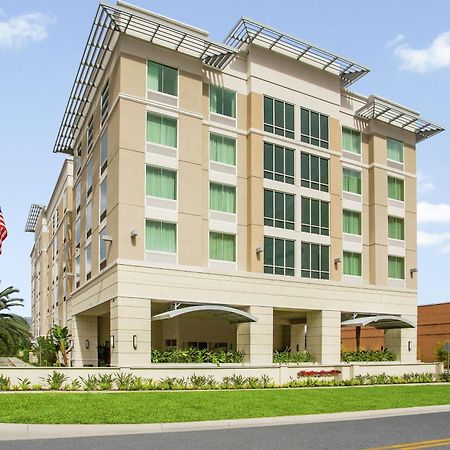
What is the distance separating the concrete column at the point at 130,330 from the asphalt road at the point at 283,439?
14.9m

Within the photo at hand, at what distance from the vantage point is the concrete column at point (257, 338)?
1476 inches

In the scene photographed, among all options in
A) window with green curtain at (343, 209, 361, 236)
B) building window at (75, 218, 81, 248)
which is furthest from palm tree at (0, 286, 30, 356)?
window with green curtain at (343, 209, 361, 236)

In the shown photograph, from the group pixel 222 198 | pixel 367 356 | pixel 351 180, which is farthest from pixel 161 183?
pixel 367 356

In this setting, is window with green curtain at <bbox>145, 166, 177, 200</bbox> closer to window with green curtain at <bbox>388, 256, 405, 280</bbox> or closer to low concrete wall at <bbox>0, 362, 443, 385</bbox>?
low concrete wall at <bbox>0, 362, 443, 385</bbox>

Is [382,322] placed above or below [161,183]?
below

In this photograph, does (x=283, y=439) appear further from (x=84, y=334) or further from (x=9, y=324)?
(x=9, y=324)

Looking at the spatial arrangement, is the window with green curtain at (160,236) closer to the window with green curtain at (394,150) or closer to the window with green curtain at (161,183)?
the window with green curtain at (161,183)

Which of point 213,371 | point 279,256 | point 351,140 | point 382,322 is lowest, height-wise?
point 213,371

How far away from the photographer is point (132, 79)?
35312mm

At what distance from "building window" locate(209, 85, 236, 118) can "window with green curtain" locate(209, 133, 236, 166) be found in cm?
153

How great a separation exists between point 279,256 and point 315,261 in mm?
3100

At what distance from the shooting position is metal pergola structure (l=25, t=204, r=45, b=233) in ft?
298

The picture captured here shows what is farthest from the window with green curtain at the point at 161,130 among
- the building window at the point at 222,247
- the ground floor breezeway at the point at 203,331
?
the ground floor breezeway at the point at 203,331

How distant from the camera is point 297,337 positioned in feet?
170
